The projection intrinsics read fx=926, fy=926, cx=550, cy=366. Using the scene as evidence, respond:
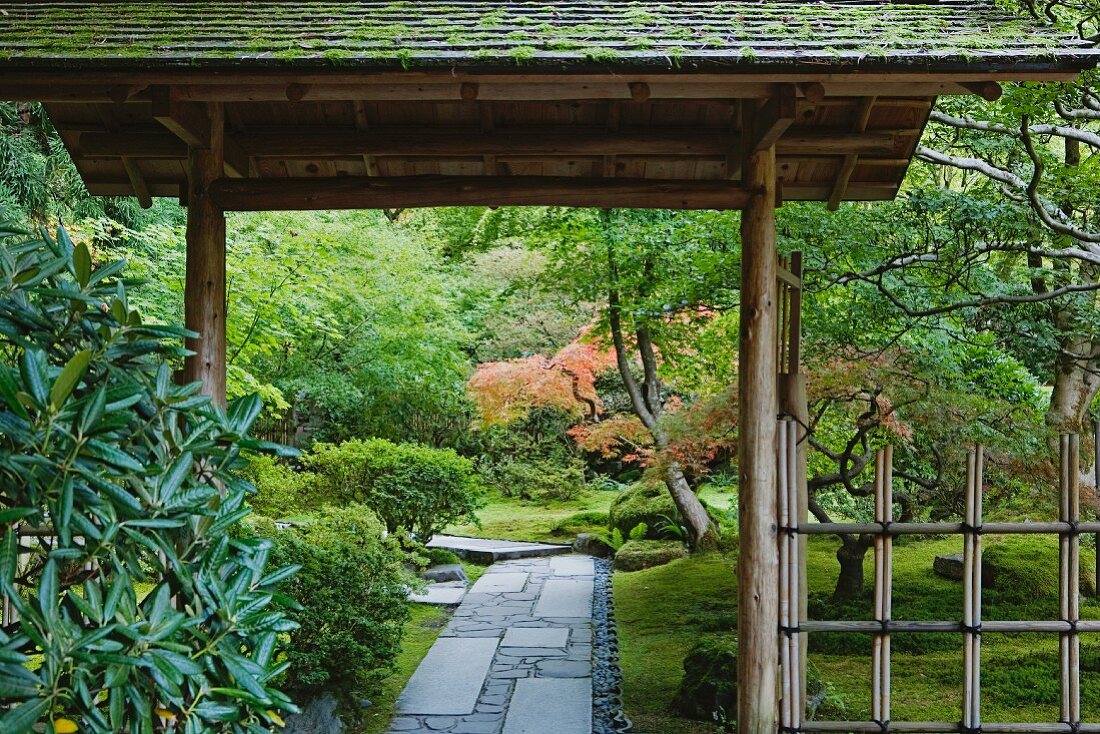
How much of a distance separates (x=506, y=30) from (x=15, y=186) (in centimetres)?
912

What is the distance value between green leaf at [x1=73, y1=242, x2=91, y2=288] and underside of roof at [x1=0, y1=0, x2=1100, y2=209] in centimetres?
116

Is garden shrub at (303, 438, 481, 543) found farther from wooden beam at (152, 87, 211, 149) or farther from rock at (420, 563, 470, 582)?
wooden beam at (152, 87, 211, 149)

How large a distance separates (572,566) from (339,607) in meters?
5.35

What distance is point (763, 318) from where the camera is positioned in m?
Result: 4.09

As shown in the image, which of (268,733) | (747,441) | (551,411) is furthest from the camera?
(551,411)

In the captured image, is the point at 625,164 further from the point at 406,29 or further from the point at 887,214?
the point at 887,214

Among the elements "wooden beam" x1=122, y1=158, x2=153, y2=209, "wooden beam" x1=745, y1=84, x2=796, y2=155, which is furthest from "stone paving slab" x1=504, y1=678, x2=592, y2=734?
"wooden beam" x1=122, y1=158, x2=153, y2=209

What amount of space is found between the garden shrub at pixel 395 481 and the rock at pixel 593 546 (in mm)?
1998

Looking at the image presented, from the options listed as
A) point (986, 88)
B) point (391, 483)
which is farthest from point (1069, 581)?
point (391, 483)

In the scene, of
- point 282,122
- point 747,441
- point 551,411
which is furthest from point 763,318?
point 551,411

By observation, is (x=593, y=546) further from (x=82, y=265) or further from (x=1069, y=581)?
(x=82, y=265)

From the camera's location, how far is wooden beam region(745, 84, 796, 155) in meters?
3.59

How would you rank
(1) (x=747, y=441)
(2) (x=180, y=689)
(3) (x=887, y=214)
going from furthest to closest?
(3) (x=887, y=214) → (1) (x=747, y=441) → (2) (x=180, y=689)

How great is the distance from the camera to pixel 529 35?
3.57m
